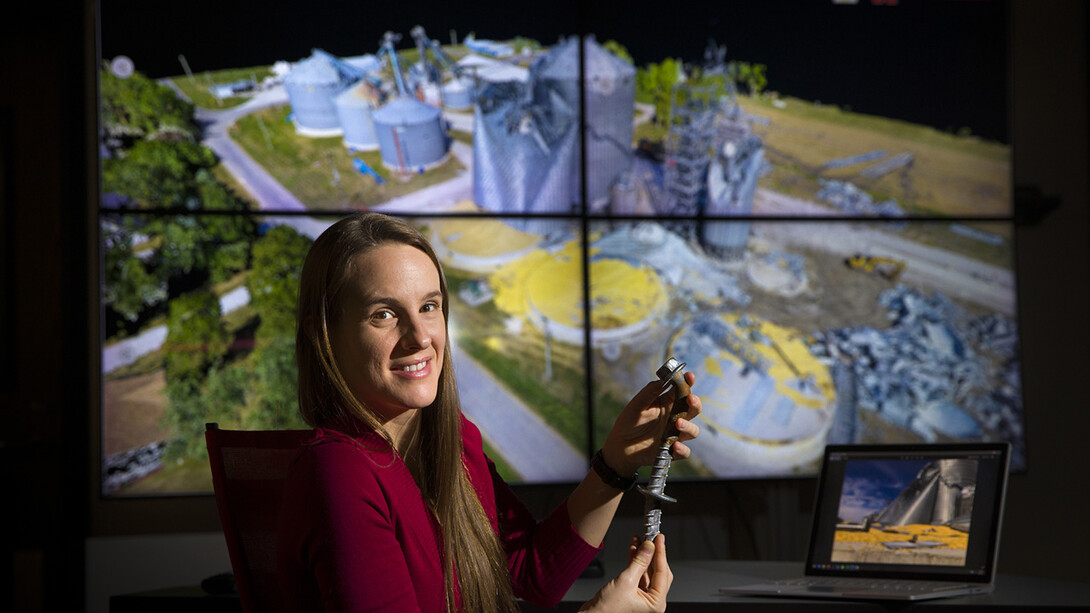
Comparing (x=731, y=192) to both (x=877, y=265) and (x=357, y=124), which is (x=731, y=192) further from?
(x=357, y=124)

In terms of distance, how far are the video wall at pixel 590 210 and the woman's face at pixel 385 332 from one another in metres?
1.63

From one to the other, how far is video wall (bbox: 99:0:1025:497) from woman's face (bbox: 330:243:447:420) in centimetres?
163

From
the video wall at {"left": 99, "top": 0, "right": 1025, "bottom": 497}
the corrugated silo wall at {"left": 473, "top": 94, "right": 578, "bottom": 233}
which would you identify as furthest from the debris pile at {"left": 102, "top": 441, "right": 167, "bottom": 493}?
the corrugated silo wall at {"left": 473, "top": 94, "right": 578, "bottom": 233}

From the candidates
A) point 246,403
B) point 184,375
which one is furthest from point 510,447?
point 184,375

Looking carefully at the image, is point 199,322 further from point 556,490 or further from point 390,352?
point 390,352

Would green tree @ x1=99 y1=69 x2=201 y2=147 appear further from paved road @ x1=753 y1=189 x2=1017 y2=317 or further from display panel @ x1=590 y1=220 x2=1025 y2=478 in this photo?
paved road @ x1=753 y1=189 x2=1017 y2=317

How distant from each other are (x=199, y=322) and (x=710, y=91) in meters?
1.74

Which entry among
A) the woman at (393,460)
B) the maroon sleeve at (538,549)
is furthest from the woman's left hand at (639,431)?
the maroon sleeve at (538,549)

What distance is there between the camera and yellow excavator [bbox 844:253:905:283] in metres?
3.01

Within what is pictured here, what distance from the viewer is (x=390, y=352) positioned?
1.15 m

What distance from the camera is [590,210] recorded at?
2.91 meters

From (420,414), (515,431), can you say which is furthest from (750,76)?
(420,414)

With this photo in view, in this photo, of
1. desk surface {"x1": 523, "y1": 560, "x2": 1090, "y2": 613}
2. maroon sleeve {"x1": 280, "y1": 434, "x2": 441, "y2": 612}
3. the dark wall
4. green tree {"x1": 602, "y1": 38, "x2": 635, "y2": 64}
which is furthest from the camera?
green tree {"x1": 602, "y1": 38, "x2": 635, "y2": 64}

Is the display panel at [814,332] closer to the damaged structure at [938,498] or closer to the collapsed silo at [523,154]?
the collapsed silo at [523,154]
